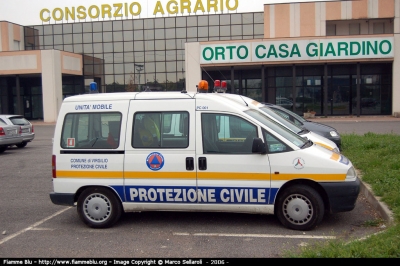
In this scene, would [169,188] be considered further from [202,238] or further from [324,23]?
[324,23]

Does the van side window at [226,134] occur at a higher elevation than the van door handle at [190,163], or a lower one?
higher

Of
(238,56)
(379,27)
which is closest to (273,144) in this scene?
(238,56)

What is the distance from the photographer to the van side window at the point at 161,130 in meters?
6.54

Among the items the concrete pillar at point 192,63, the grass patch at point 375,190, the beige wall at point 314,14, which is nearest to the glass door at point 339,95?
the beige wall at point 314,14

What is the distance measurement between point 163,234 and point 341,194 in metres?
2.55

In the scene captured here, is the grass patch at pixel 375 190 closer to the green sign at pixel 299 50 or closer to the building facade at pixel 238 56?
the building facade at pixel 238 56

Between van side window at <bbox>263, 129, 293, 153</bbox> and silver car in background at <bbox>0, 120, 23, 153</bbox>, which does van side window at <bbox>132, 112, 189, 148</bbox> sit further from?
silver car in background at <bbox>0, 120, 23, 153</bbox>

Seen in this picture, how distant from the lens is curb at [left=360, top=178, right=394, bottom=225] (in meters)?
6.30

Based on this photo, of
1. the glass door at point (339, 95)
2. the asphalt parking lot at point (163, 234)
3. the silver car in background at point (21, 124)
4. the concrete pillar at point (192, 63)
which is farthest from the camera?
the glass door at point (339, 95)

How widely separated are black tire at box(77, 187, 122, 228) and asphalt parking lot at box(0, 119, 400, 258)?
14cm

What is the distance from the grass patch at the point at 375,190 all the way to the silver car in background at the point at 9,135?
12.4m

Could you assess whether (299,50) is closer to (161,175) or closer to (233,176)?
(233,176)

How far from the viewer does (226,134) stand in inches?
259

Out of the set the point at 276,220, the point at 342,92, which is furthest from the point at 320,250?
the point at 342,92
